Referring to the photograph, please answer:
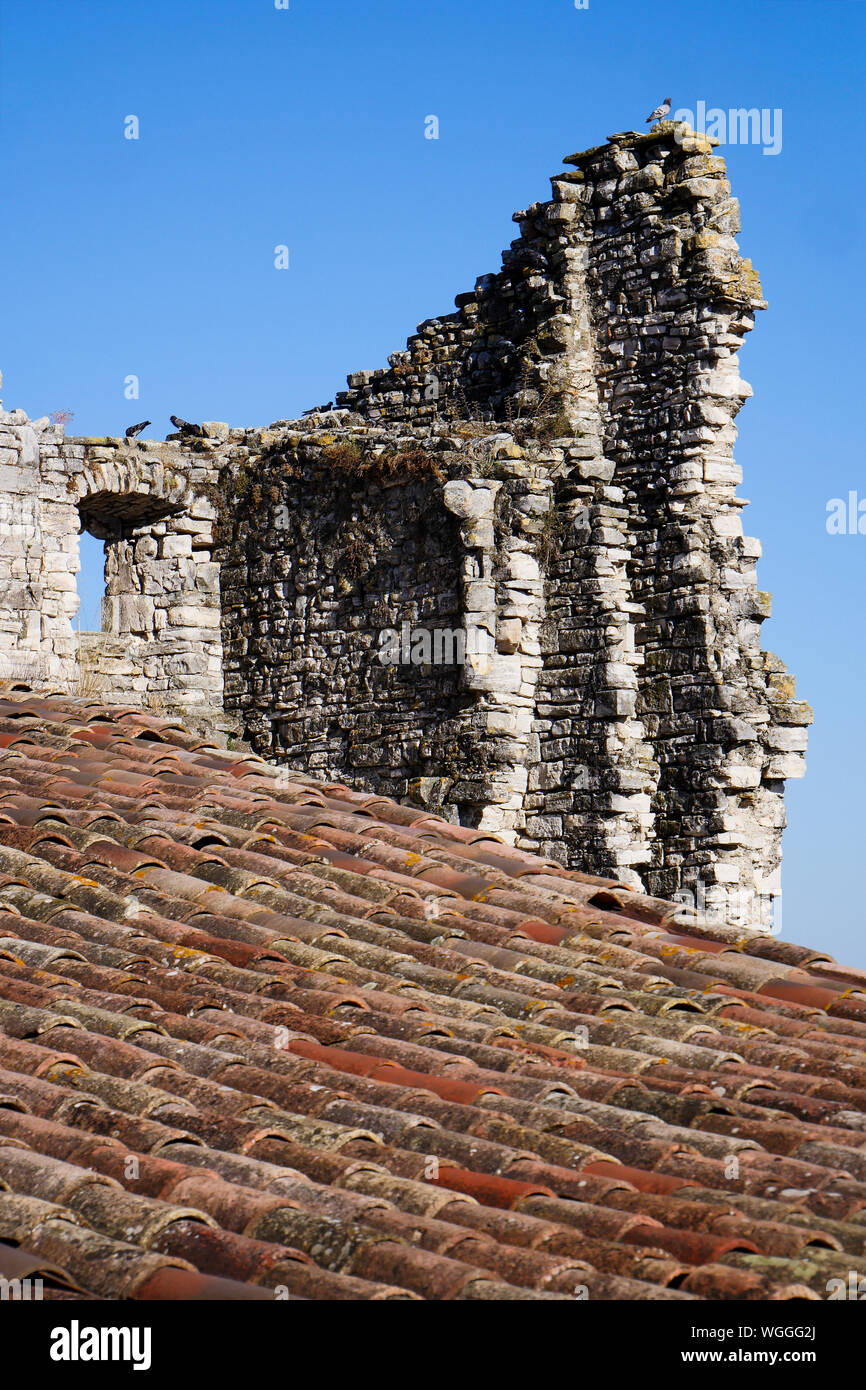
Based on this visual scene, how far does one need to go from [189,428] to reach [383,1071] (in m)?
10.6

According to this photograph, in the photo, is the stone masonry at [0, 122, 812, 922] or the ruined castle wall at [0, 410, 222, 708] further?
the ruined castle wall at [0, 410, 222, 708]

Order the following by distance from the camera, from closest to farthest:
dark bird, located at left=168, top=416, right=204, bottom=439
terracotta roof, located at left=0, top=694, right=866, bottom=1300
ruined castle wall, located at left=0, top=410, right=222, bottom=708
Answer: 1. terracotta roof, located at left=0, top=694, right=866, bottom=1300
2. ruined castle wall, located at left=0, top=410, right=222, bottom=708
3. dark bird, located at left=168, top=416, right=204, bottom=439

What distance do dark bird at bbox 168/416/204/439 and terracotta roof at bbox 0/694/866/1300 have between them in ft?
25.1

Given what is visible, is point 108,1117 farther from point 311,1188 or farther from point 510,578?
point 510,578

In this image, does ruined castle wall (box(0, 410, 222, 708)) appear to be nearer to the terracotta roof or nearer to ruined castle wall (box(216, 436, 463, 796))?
ruined castle wall (box(216, 436, 463, 796))

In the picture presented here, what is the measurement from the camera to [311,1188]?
3645 mm

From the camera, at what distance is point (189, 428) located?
561 inches

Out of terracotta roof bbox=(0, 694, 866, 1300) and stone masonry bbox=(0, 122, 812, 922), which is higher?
stone masonry bbox=(0, 122, 812, 922)

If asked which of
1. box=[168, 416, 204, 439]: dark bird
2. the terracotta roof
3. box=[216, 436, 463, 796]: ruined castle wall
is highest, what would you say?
box=[168, 416, 204, 439]: dark bird

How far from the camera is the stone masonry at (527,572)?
12.2 m

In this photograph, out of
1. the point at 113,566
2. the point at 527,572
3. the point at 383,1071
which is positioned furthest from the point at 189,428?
the point at 383,1071

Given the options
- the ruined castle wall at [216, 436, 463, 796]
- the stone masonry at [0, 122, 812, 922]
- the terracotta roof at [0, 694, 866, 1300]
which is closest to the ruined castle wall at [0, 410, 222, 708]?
the stone masonry at [0, 122, 812, 922]

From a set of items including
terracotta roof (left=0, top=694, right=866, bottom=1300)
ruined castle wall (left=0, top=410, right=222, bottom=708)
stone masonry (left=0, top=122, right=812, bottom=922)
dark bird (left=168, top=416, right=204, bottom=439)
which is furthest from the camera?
dark bird (left=168, top=416, right=204, bottom=439)

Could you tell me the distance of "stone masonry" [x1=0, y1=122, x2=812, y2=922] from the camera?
40.0ft
